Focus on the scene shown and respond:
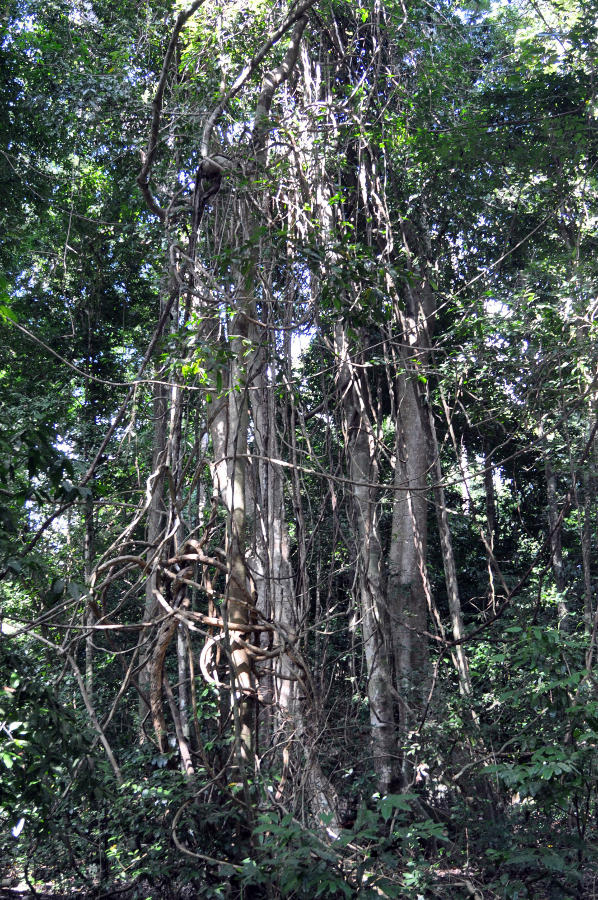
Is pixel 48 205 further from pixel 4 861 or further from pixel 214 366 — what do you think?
pixel 4 861

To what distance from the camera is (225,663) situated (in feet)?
10.4

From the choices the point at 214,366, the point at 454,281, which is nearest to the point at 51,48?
the point at 454,281

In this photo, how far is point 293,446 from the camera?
3309mm

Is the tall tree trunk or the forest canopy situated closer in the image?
the forest canopy

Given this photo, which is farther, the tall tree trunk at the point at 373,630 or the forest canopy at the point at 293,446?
the tall tree trunk at the point at 373,630

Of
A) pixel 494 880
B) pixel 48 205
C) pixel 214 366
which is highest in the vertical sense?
pixel 48 205

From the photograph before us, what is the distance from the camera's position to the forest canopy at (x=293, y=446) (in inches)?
106

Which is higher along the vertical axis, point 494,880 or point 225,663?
point 225,663

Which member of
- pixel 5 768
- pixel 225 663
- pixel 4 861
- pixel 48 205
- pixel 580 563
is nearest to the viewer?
pixel 5 768

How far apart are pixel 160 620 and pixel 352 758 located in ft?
8.23

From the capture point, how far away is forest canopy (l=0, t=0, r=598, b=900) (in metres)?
2.70

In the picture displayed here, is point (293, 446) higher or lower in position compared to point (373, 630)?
higher

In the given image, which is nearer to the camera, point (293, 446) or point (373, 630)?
point (293, 446)

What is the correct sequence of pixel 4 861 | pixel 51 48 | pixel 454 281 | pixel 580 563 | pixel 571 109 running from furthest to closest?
pixel 580 563 < pixel 454 281 < pixel 51 48 < pixel 571 109 < pixel 4 861
